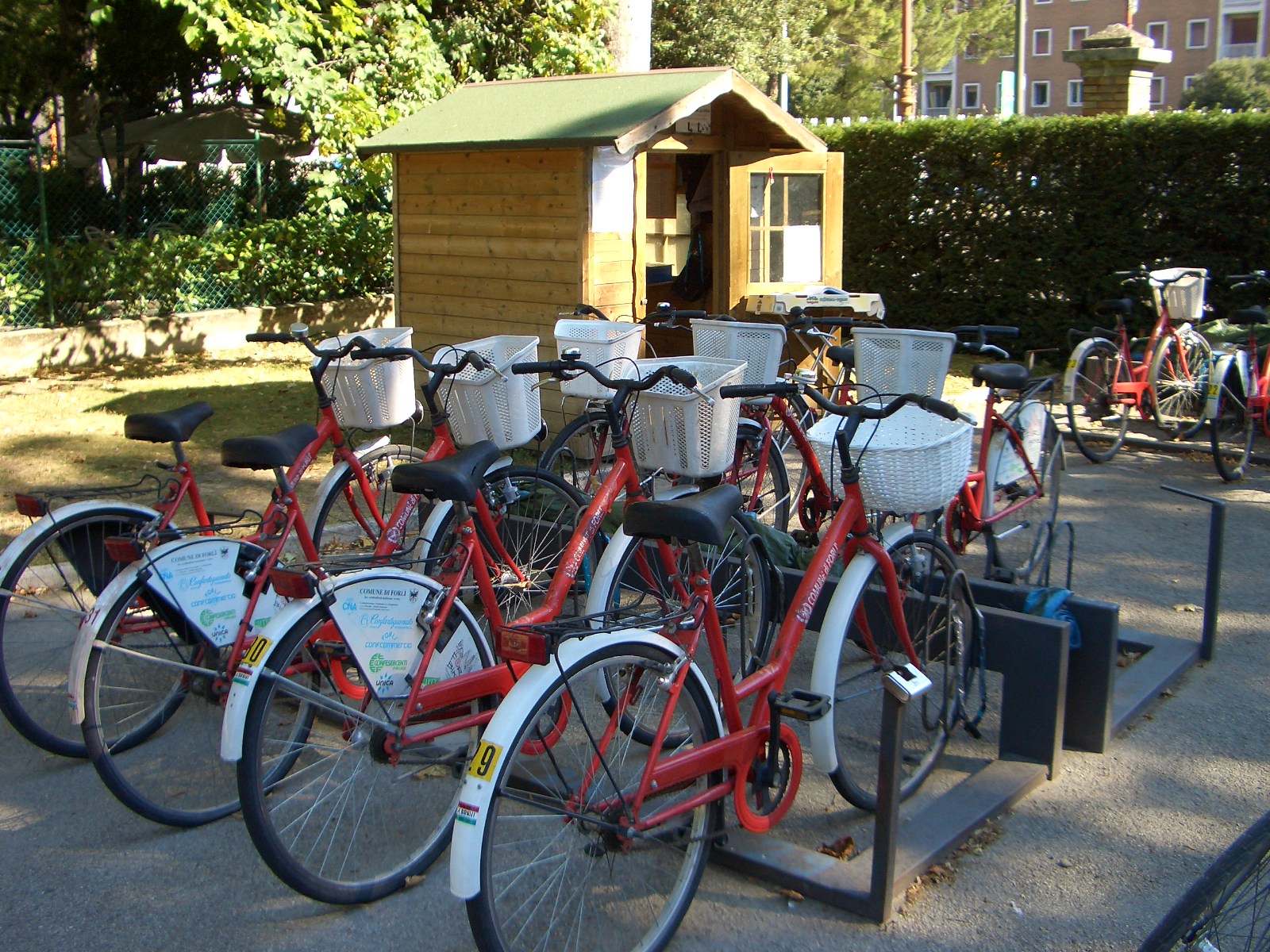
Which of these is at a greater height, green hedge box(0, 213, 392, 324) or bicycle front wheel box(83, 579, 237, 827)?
green hedge box(0, 213, 392, 324)

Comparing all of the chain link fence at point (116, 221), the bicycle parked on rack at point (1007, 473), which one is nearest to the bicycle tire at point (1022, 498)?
the bicycle parked on rack at point (1007, 473)

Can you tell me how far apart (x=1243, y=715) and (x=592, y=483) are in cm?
276

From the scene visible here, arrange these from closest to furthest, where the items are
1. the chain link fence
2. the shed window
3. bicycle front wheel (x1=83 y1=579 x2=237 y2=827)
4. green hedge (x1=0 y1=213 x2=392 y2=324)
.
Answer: bicycle front wheel (x1=83 y1=579 x2=237 y2=827)
the shed window
the chain link fence
green hedge (x1=0 y1=213 x2=392 y2=324)

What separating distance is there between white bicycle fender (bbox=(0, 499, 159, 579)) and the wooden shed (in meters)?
4.35

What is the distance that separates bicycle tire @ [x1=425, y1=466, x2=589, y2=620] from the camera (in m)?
4.37

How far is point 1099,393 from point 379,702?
681cm

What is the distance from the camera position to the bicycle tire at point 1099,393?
855 cm

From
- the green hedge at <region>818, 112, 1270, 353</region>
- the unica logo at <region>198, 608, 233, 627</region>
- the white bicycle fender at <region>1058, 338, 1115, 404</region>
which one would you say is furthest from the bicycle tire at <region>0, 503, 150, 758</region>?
the green hedge at <region>818, 112, 1270, 353</region>

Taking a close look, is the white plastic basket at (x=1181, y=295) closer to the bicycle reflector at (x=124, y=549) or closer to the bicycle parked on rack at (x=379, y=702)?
the bicycle parked on rack at (x=379, y=702)

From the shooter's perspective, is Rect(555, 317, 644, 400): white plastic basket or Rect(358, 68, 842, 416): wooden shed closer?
Rect(555, 317, 644, 400): white plastic basket

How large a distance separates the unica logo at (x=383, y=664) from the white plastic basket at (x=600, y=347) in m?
1.95

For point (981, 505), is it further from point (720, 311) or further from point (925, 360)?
point (720, 311)

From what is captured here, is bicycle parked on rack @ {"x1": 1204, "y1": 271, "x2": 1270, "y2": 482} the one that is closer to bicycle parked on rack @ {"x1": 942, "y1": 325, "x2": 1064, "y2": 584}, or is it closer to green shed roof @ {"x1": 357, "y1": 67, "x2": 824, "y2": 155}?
bicycle parked on rack @ {"x1": 942, "y1": 325, "x2": 1064, "y2": 584}

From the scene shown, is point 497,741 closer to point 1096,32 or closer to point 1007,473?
point 1007,473
